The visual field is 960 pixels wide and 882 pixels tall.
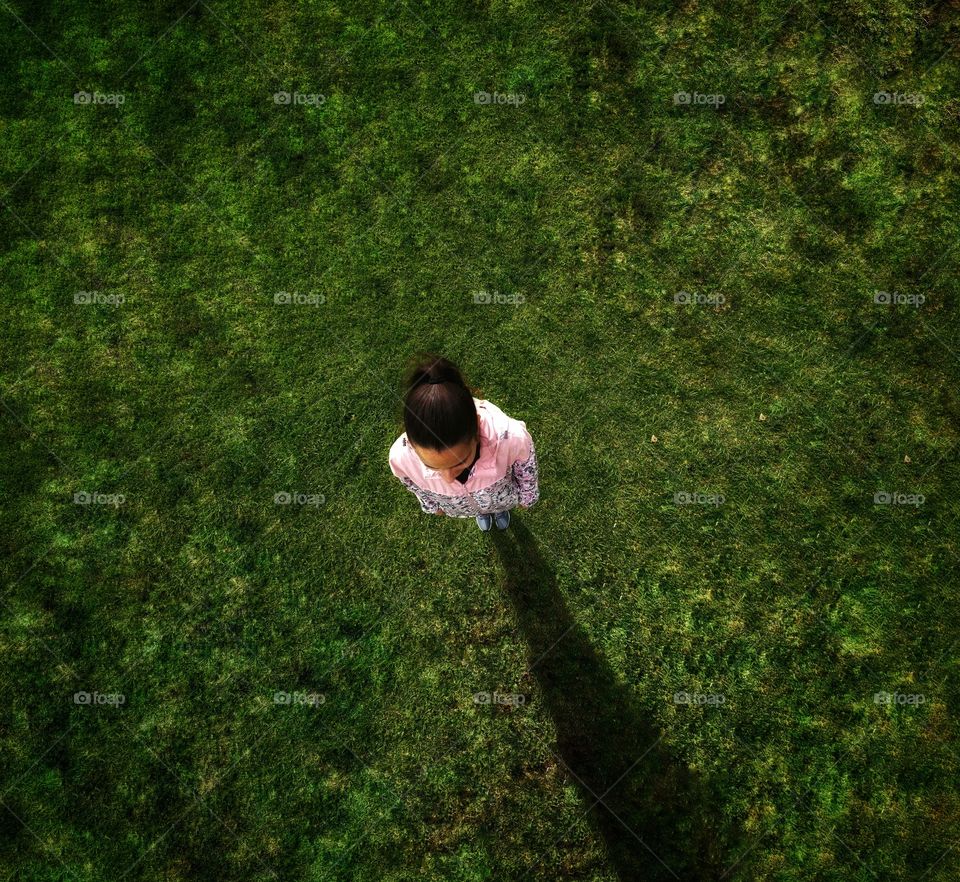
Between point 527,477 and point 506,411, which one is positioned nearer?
point 527,477

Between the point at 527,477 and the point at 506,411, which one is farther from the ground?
the point at 527,477

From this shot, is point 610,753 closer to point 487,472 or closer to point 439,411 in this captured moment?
point 487,472

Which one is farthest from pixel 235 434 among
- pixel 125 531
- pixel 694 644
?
pixel 694 644

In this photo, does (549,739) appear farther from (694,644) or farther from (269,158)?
(269,158)

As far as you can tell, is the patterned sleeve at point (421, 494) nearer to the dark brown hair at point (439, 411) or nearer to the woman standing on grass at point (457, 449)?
the woman standing on grass at point (457, 449)

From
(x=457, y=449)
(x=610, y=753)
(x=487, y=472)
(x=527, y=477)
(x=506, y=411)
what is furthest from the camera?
(x=506, y=411)

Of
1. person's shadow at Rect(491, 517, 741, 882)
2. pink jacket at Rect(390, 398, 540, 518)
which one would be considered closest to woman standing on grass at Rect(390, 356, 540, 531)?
pink jacket at Rect(390, 398, 540, 518)

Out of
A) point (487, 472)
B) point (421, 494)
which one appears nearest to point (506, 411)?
point (421, 494)

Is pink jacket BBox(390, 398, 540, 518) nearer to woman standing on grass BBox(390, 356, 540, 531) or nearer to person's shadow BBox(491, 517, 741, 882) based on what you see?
woman standing on grass BBox(390, 356, 540, 531)
